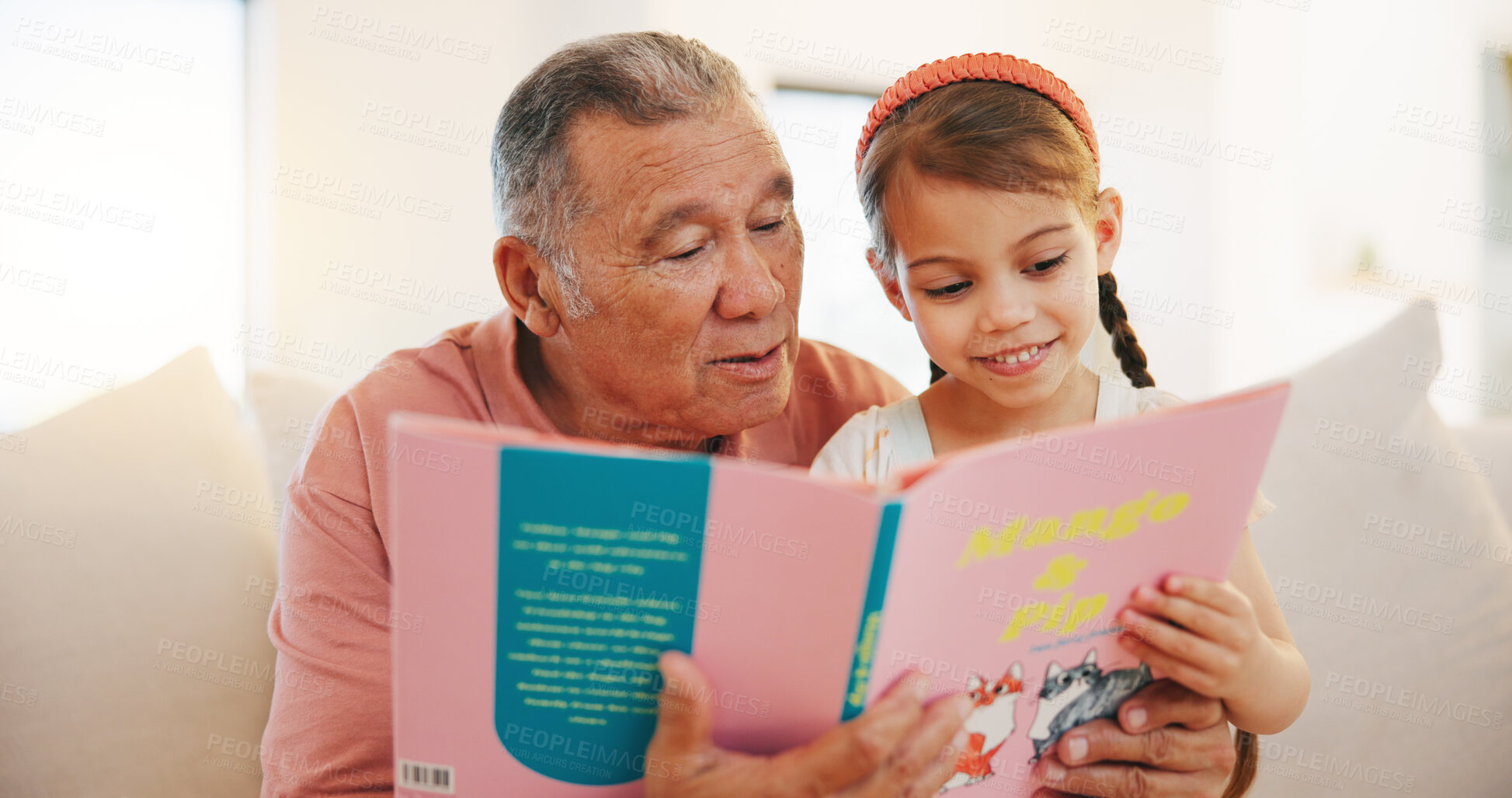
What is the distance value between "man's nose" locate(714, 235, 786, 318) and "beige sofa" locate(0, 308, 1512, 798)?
93cm

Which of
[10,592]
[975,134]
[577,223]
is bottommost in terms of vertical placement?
[10,592]

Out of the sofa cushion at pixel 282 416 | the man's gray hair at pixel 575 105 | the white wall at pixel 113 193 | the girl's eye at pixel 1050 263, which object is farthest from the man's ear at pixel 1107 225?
the white wall at pixel 113 193

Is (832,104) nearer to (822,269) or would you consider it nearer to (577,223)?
(822,269)

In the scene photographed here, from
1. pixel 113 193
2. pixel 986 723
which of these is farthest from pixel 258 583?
pixel 113 193

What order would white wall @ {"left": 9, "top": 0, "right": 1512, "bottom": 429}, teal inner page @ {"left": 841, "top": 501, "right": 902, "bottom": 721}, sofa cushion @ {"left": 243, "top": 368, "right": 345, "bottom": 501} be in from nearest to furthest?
1. teal inner page @ {"left": 841, "top": 501, "right": 902, "bottom": 721}
2. sofa cushion @ {"left": 243, "top": 368, "right": 345, "bottom": 501}
3. white wall @ {"left": 9, "top": 0, "right": 1512, "bottom": 429}

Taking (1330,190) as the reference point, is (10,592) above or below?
below

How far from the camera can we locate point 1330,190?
373 cm

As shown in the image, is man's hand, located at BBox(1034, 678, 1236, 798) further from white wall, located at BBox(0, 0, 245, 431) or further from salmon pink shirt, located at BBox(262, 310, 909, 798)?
white wall, located at BBox(0, 0, 245, 431)

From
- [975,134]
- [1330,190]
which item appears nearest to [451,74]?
[975,134]

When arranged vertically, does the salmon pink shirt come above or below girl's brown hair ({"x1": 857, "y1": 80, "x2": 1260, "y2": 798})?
below

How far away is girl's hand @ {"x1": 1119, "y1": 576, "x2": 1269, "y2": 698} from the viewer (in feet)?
3.16

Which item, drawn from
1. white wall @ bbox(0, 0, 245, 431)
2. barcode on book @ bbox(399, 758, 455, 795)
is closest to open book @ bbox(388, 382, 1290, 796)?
barcode on book @ bbox(399, 758, 455, 795)

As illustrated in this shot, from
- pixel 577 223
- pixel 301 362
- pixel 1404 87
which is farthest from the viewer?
pixel 1404 87

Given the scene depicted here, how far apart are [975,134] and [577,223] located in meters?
0.58
